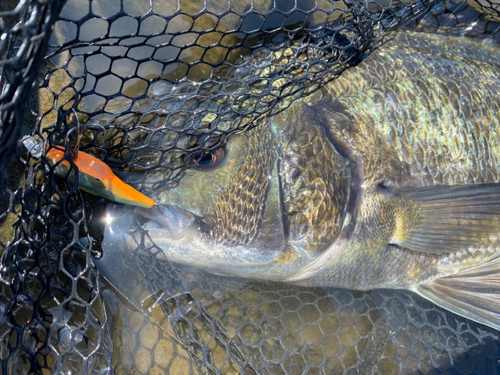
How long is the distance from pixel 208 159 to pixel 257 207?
0.38 metres

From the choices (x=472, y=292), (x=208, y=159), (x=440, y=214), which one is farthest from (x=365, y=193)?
(x=472, y=292)

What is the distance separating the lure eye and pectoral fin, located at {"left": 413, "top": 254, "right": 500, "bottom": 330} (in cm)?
162

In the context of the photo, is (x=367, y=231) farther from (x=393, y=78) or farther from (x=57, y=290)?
(x=57, y=290)

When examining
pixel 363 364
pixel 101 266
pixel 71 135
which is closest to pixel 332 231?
pixel 363 364

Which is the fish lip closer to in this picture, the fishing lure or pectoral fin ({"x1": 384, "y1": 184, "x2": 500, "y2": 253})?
the fishing lure

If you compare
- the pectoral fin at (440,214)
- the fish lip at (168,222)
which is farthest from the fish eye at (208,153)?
the pectoral fin at (440,214)

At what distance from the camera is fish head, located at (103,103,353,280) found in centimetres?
204

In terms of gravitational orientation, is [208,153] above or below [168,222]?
above

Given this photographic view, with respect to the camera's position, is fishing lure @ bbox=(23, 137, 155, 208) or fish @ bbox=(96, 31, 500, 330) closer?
fishing lure @ bbox=(23, 137, 155, 208)

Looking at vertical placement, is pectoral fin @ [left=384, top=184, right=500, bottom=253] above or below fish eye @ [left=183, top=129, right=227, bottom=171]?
below

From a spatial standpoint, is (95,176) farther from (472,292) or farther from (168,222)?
(472,292)

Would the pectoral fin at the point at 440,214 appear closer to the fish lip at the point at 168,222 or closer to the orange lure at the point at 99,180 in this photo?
the fish lip at the point at 168,222

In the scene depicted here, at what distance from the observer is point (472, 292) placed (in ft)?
8.87

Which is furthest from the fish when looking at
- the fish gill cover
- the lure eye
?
the fish gill cover
